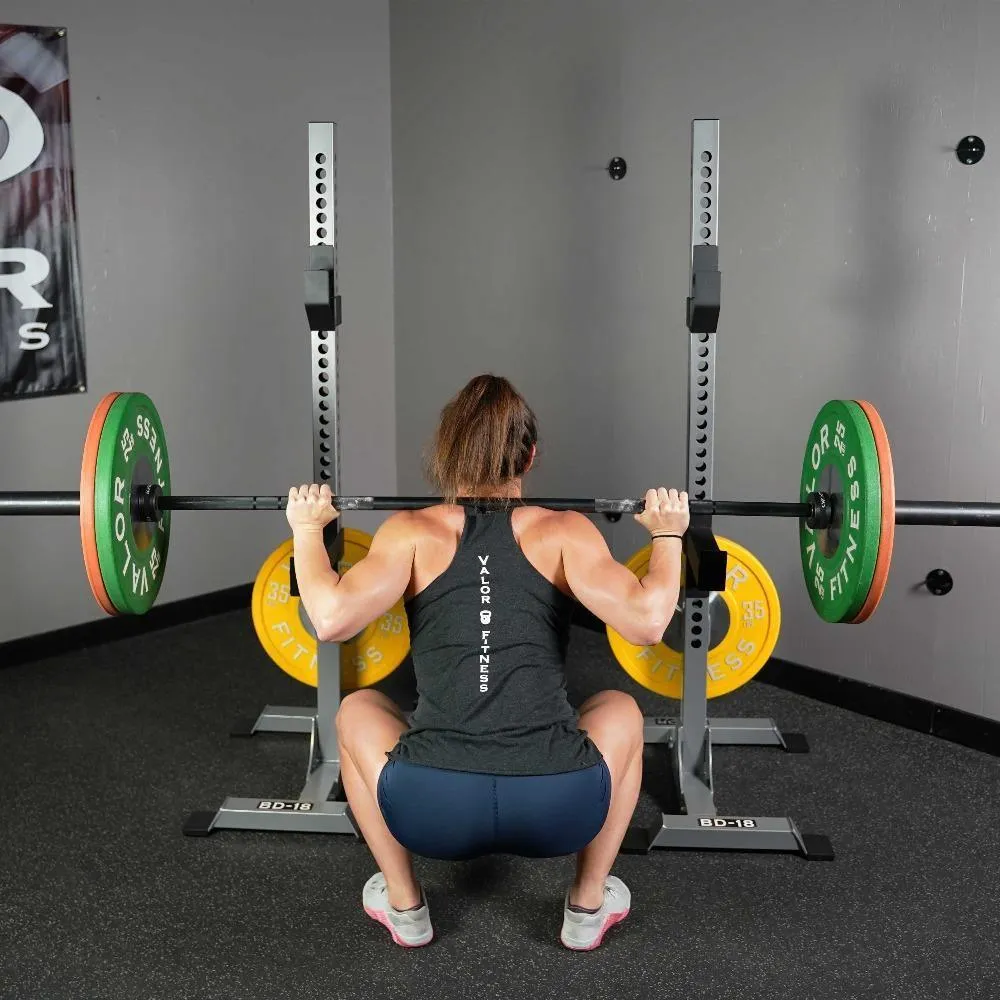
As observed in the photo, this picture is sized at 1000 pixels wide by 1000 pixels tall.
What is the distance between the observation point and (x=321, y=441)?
2328 mm

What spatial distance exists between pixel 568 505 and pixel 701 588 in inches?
13.8

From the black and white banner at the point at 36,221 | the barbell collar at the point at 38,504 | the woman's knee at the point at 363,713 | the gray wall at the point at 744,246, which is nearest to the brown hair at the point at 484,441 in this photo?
the woman's knee at the point at 363,713

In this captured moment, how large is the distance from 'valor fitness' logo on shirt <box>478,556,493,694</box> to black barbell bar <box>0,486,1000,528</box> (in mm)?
112

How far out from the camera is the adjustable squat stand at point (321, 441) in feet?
7.36

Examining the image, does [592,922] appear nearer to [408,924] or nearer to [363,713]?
[408,924]

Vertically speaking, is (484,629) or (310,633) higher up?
(484,629)

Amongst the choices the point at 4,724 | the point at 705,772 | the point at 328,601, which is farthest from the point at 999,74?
the point at 4,724

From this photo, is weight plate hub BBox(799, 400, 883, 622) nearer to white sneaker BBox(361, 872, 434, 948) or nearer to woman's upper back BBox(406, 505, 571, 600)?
woman's upper back BBox(406, 505, 571, 600)

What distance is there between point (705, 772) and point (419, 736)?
84cm

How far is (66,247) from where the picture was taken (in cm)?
307

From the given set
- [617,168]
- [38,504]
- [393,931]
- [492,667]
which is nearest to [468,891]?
[393,931]

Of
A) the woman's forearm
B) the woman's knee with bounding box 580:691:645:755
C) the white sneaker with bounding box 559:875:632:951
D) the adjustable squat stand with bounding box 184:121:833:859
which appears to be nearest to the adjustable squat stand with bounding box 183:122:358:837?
the adjustable squat stand with bounding box 184:121:833:859

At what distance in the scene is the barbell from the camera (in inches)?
72.0

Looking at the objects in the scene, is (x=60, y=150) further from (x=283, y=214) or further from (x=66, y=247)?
(x=283, y=214)
